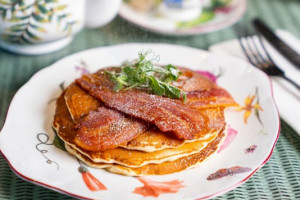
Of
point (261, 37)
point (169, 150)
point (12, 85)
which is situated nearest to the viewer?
point (169, 150)

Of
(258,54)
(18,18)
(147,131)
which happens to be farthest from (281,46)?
(18,18)

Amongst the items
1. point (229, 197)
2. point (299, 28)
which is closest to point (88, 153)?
point (229, 197)

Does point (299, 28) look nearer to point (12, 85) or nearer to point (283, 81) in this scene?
point (283, 81)

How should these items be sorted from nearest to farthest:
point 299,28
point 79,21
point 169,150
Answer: point 169,150, point 79,21, point 299,28

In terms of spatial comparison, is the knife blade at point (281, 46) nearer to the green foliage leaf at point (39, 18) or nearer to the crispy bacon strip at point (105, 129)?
the crispy bacon strip at point (105, 129)

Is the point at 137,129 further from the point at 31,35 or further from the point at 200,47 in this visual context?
the point at 200,47

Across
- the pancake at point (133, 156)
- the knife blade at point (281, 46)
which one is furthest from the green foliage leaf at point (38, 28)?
the knife blade at point (281, 46)
